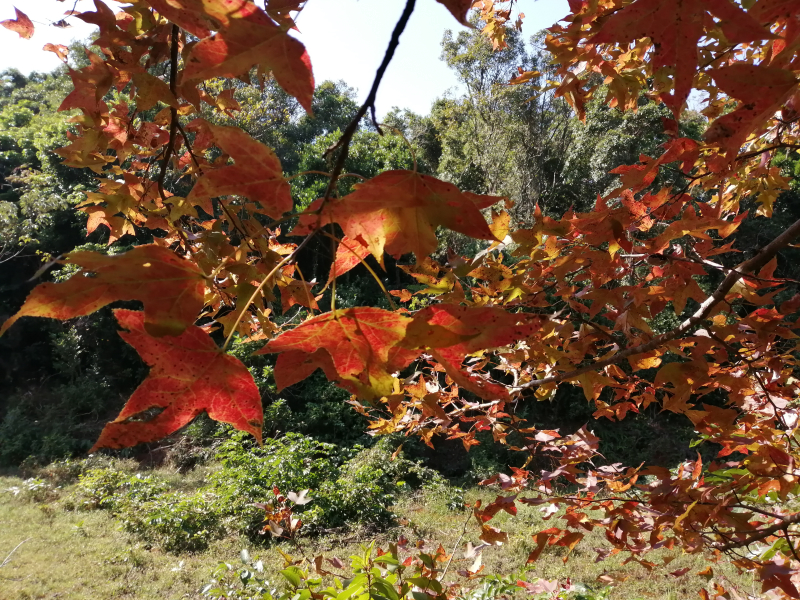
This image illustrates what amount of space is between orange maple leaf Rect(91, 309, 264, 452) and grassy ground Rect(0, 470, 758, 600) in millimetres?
2552

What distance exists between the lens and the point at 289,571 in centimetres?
96

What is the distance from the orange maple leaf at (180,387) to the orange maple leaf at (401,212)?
0.46ft

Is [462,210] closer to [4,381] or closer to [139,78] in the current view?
[139,78]

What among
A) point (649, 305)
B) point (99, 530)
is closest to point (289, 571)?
point (649, 305)

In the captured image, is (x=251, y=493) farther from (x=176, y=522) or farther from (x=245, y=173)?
(x=245, y=173)

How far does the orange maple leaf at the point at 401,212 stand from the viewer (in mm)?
417

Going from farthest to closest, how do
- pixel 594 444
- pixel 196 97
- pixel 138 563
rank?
pixel 138 563
pixel 594 444
pixel 196 97

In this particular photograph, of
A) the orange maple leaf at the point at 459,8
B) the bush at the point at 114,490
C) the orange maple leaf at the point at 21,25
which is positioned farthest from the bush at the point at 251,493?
the orange maple leaf at the point at 459,8

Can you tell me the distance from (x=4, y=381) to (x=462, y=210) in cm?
960

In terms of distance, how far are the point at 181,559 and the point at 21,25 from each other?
3563 millimetres

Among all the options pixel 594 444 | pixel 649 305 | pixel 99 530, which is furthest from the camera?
pixel 99 530

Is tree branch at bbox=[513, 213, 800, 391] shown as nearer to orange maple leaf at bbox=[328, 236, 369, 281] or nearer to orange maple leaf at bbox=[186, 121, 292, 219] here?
orange maple leaf at bbox=[328, 236, 369, 281]

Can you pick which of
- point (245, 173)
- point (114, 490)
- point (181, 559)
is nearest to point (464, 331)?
point (245, 173)

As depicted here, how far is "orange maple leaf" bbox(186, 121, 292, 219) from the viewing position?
15.1 inches
